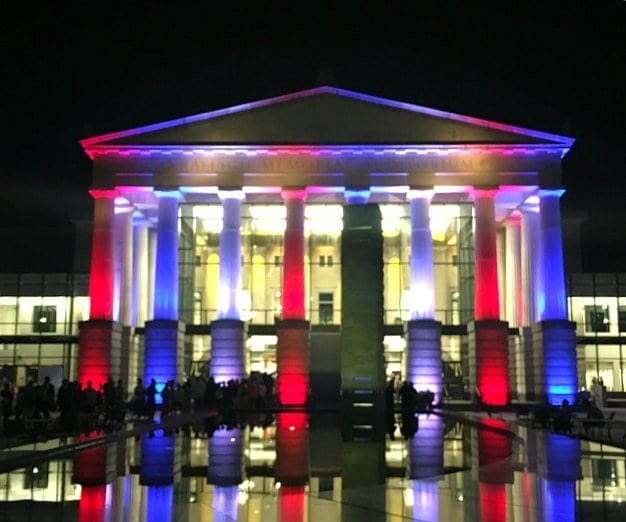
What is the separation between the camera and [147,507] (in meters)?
13.3

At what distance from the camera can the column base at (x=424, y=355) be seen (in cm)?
5578

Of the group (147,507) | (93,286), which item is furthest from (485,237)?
(147,507)

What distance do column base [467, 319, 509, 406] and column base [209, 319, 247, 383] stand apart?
15337 millimetres

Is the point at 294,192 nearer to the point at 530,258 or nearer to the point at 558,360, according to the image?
the point at 530,258

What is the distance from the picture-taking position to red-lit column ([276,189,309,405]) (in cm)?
5528

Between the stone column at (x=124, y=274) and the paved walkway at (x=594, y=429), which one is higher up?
the stone column at (x=124, y=274)

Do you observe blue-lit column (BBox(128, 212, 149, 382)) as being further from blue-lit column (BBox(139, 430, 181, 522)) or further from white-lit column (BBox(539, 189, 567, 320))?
blue-lit column (BBox(139, 430, 181, 522))

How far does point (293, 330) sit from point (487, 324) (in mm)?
12562

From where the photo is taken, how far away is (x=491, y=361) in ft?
182

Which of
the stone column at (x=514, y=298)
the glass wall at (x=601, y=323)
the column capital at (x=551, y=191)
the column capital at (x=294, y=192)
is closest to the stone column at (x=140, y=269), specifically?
the column capital at (x=294, y=192)

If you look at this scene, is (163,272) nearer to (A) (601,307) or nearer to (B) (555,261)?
(B) (555,261)

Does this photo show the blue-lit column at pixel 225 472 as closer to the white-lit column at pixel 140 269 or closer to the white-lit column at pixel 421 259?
the white-lit column at pixel 421 259

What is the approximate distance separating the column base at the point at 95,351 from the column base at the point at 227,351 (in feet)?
21.9

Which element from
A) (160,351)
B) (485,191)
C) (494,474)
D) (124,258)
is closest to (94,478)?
(494,474)
